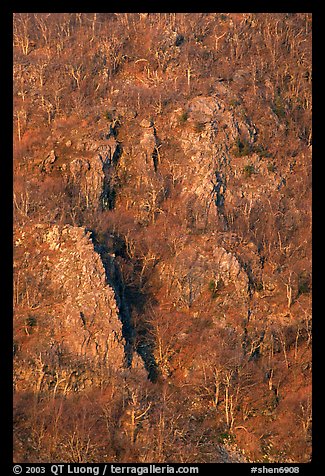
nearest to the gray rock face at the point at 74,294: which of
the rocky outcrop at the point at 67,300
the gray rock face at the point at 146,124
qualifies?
the rocky outcrop at the point at 67,300

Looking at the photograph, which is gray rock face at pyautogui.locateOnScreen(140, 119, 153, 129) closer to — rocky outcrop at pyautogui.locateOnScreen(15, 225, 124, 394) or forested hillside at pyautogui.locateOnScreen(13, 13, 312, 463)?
forested hillside at pyautogui.locateOnScreen(13, 13, 312, 463)

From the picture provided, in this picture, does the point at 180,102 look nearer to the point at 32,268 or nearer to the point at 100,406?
the point at 32,268

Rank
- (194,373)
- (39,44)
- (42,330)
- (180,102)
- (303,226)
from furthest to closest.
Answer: (39,44)
(180,102)
(303,226)
(194,373)
(42,330)

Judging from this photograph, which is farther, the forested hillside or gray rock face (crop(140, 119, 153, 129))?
gray rock face (crop(140, 119, 153, 129))

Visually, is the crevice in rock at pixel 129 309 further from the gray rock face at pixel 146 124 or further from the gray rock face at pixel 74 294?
the gray rock face at pixel 146 124

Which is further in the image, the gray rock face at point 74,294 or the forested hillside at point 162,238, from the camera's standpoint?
the gray rock face at point 74,294

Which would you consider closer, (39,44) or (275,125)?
(275,125)

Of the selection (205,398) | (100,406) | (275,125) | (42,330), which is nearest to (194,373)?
(205,398)

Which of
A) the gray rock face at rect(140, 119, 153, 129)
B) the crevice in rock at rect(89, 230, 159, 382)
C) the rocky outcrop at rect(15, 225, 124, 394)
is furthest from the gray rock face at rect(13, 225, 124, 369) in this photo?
the gray rock face at rect(140, 119, 153, 129)
